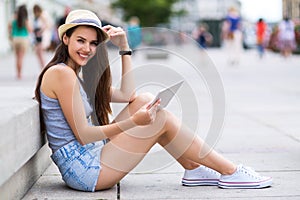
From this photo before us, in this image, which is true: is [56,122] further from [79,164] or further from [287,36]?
[287,36]

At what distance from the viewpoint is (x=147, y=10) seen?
76500 millimetres

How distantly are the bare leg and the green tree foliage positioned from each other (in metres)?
71.4

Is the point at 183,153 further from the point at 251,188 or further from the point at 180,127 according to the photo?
the point at 251,188

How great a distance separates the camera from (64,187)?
15.0 ft

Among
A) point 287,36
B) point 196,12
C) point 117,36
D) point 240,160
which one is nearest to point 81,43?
point 117,36

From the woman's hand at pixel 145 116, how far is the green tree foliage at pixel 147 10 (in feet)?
235

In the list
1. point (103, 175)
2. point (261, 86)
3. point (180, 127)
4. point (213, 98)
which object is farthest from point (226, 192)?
point (261, 86)

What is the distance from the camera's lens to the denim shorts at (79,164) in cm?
429

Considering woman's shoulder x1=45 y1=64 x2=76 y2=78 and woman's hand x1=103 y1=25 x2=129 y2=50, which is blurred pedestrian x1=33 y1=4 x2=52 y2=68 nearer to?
woman's hand x1=103 y1=25 x2=129 y2=50

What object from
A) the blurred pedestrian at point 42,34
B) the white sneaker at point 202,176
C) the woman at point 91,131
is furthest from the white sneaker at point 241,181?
the blurred pedestrian at point 42,34

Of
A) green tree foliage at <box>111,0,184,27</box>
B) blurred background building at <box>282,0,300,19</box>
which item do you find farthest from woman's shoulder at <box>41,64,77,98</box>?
blurred background building at <box>282,0,300,19</box>

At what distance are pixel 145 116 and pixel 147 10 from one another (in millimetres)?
73171

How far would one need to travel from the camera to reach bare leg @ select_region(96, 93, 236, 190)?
4.27m

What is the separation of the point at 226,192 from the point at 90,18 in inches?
54.8
